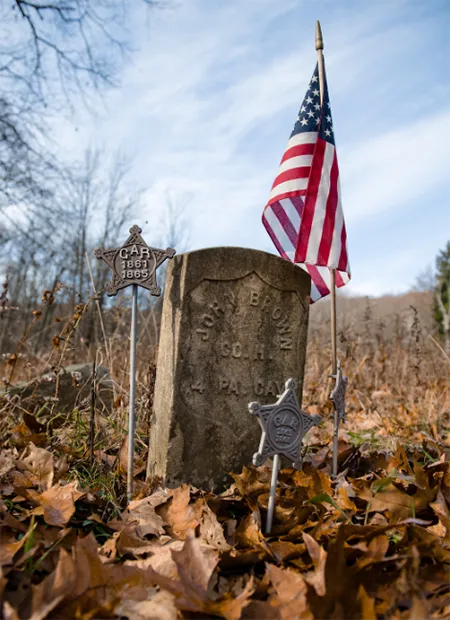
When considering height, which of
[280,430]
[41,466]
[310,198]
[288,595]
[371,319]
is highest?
[310,198]

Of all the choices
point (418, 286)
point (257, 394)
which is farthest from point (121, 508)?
point (418, 286)

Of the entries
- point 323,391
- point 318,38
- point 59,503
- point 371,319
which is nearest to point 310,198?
point 318,38

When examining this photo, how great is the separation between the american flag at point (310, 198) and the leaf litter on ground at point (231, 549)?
4.86 ft

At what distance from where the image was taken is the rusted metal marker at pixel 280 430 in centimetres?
237

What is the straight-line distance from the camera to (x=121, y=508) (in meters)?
2.79

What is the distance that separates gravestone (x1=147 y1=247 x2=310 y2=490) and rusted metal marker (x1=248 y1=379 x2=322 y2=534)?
27.8 inches

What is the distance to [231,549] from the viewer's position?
6.99 ft

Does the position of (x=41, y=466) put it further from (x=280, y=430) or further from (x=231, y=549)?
(x=280, y=430)

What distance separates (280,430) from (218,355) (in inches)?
30.9

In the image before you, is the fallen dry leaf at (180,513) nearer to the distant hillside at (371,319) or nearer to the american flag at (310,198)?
the american flag at (310,198)

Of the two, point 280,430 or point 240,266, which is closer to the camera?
point 280,430

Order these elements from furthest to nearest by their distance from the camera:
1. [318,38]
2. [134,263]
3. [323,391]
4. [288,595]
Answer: [323,391] < [318,38] < [134,263] < [288,595]

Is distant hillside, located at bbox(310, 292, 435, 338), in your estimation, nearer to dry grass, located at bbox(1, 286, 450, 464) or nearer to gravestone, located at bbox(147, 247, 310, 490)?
dry grass, located at bbox(1, 286, 450, 464)

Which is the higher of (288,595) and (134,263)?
(134,263)
